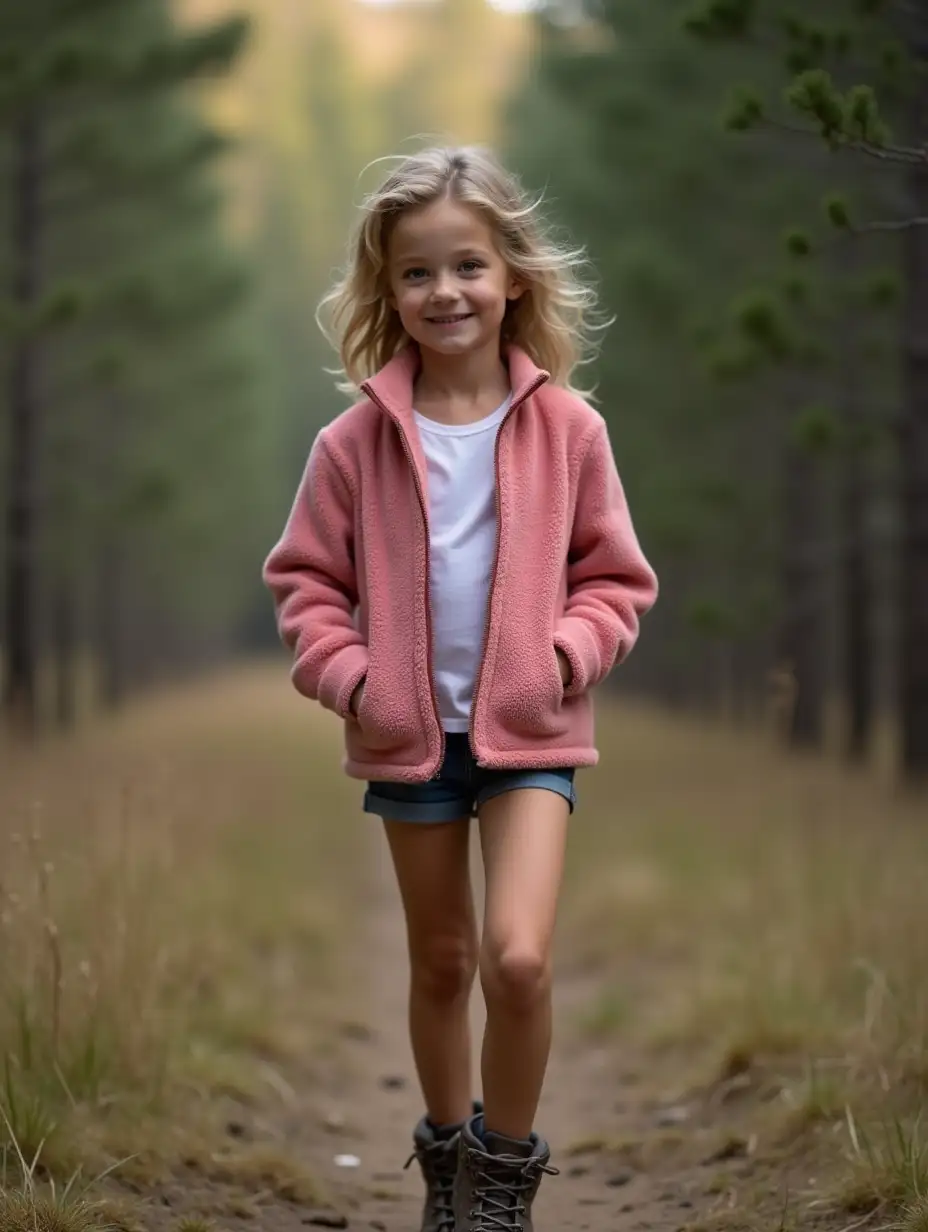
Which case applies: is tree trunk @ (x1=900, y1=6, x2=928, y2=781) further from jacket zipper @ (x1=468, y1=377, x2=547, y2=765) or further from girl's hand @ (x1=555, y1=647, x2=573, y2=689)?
girl's hand @ (x1=555, y1=647, x2=573, y2=689)

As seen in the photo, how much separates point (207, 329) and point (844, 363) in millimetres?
9486

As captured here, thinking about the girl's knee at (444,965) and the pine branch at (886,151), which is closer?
the girl's knee at (444,965)

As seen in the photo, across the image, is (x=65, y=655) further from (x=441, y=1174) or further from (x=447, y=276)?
(x=447, y=276)

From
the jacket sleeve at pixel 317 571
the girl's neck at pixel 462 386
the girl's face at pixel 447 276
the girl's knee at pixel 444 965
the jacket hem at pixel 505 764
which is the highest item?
the girl's face at pixel 447 276

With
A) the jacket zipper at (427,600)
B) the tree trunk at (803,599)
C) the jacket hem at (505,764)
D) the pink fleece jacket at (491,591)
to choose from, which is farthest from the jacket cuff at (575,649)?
the tree trunk at (803,599)

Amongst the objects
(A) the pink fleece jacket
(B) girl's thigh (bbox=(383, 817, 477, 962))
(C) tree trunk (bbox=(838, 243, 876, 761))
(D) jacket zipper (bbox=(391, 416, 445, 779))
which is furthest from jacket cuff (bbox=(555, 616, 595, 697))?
(C) tree trunk (bbox=(838, 243, 876, 761))

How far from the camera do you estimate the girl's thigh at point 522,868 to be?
2840 mm

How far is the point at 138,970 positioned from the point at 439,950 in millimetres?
1038

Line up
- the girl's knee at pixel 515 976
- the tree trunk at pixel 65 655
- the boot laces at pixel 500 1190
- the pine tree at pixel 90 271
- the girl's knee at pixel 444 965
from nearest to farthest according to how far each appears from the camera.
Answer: the girl's knee at pixel 515 976 → the boot laces at pixel 500 1190 → the girl's knee at pixel 444 965 → the pine tree at pixel 90 271 → the tree trunk at pixel 65 655

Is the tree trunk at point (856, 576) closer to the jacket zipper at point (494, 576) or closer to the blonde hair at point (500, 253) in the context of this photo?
the blonde hair at point (500, 253)

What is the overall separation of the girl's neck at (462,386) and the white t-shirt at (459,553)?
8 centimetres

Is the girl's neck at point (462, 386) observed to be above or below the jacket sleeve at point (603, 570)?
above

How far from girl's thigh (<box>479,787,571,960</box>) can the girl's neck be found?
75cm

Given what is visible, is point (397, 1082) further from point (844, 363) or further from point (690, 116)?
point (690, 116)
